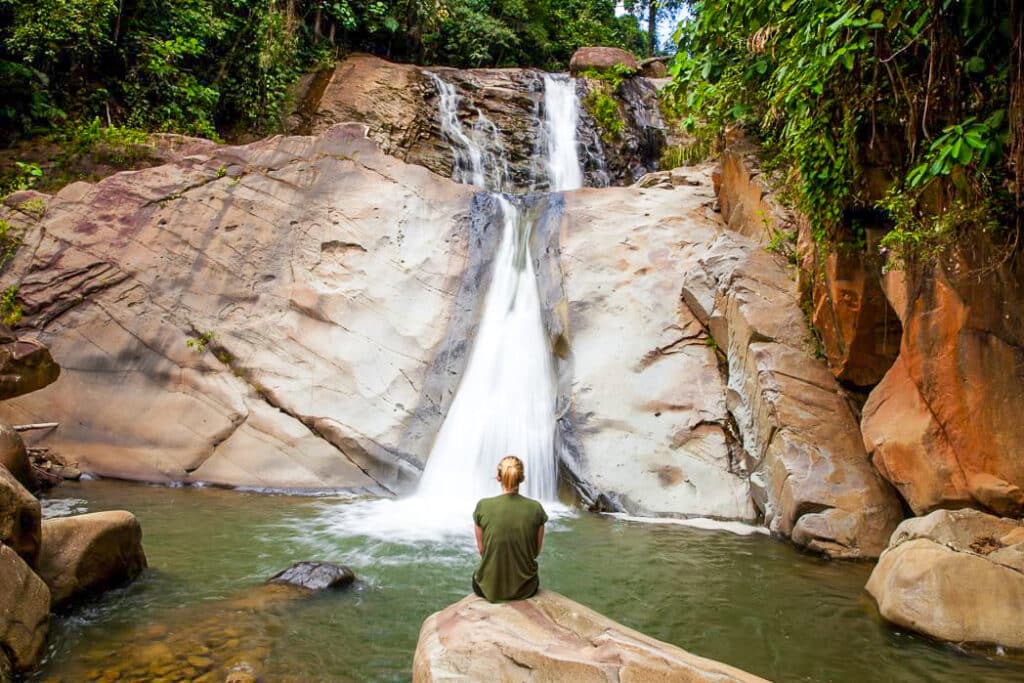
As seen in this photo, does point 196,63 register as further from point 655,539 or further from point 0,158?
point 655,539

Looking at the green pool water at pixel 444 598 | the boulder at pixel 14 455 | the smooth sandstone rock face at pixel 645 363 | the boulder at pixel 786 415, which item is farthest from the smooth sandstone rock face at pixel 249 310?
the boulder at pixel 786 415

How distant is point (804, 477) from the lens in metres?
7.80

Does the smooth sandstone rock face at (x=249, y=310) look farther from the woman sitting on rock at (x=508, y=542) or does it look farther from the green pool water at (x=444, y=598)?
the woman sitting on rock at (x=508, y=542)

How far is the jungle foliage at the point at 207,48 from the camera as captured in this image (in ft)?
46.3

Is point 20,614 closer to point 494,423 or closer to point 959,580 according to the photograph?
point 959,580

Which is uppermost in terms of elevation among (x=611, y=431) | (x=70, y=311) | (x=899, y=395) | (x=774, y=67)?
(x=774, y=67)

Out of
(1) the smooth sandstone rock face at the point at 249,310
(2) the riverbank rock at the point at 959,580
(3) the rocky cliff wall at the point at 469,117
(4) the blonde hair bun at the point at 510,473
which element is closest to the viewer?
(4) the blonde hair bun at the point at 510,473

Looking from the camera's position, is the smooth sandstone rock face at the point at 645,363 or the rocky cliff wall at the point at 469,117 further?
the rocky cliff wall at the point at 469,117

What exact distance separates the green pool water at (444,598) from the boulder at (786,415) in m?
0.50

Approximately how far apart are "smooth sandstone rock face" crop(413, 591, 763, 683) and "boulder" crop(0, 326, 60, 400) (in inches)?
Answer: 260

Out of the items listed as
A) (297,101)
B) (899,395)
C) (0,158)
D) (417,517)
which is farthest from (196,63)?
(899,395)

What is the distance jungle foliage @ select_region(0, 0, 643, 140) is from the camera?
14102 millimetres

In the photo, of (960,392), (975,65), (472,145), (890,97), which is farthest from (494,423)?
(472,145)

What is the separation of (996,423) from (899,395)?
3.59 ft
